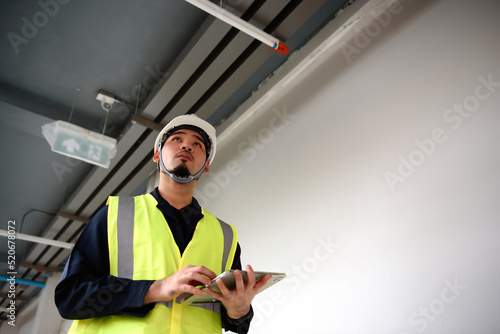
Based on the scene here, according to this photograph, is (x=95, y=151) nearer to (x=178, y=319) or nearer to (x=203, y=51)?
(x=203, y=51)

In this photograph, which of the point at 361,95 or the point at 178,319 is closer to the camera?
the point at 178,319

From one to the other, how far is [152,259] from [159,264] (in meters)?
0.03

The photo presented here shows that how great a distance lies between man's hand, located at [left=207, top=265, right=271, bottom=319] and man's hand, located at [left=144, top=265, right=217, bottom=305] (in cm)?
4

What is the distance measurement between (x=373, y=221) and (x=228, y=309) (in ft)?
3.90

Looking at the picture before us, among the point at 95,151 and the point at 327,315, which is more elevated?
the point at 95,151

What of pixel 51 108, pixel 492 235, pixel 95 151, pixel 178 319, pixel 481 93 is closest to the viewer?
pixel 178 319

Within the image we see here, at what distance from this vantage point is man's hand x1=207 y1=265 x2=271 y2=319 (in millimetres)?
1052

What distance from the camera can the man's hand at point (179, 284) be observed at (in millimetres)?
1019

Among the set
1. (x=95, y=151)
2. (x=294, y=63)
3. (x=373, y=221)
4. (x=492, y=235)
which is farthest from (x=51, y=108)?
(x=492, y=235)

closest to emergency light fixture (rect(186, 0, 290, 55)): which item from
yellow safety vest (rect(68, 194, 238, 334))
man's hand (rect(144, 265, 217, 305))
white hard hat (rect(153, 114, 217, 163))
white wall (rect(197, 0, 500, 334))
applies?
white wall (rect(197, 0, 500, 334))

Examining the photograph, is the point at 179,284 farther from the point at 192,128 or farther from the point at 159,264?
the point at 192,128

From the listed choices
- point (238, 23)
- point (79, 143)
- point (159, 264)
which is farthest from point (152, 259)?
point (79, 143)

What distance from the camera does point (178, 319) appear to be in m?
1.13

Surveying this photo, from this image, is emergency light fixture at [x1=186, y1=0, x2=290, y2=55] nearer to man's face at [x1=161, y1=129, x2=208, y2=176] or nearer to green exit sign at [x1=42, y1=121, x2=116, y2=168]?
man's face at [x1=161, y1=129, x2=208, y2=176]
